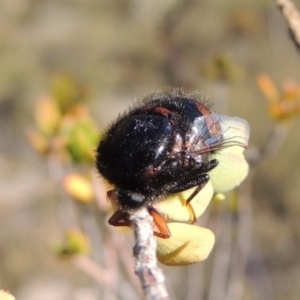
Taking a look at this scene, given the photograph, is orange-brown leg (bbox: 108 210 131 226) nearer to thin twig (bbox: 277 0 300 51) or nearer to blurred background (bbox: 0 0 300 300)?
thin twig (bbox: 277 0 300 51)

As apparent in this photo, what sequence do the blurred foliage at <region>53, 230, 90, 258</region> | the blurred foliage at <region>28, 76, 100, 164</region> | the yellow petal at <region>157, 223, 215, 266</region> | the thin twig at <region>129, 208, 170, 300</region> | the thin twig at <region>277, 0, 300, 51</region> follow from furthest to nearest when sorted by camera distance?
the blurred foliage at <region>53, 230, 90, 258</region> < the blurred foliage at <region>28, 76, 100, 164</region> < the thin twig at <region>277, 0, 300, 51</region> < the yellow petal at <region>157, 223, 215, 266</region> < the thin twig at <region>129, 208, 170, 300</region>

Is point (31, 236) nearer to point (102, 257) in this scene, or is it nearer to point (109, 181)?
point (102, 257)

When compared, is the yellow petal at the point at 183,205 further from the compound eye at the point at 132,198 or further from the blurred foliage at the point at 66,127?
the blurred foliage at the point at 66,127

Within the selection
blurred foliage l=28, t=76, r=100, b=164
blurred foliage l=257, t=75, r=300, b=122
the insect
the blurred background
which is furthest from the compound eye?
the blurred background

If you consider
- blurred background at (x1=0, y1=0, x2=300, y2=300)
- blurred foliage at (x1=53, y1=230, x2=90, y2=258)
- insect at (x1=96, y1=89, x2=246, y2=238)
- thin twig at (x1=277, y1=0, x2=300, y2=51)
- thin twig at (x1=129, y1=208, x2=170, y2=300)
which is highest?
blurred background at (x1=0, y1=0, x2=300, y2=300)

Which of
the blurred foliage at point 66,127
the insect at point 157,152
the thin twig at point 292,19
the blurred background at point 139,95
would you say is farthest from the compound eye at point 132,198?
the blurred background at point 139,95

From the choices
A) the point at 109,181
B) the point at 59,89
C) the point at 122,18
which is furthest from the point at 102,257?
the point at 122,18
